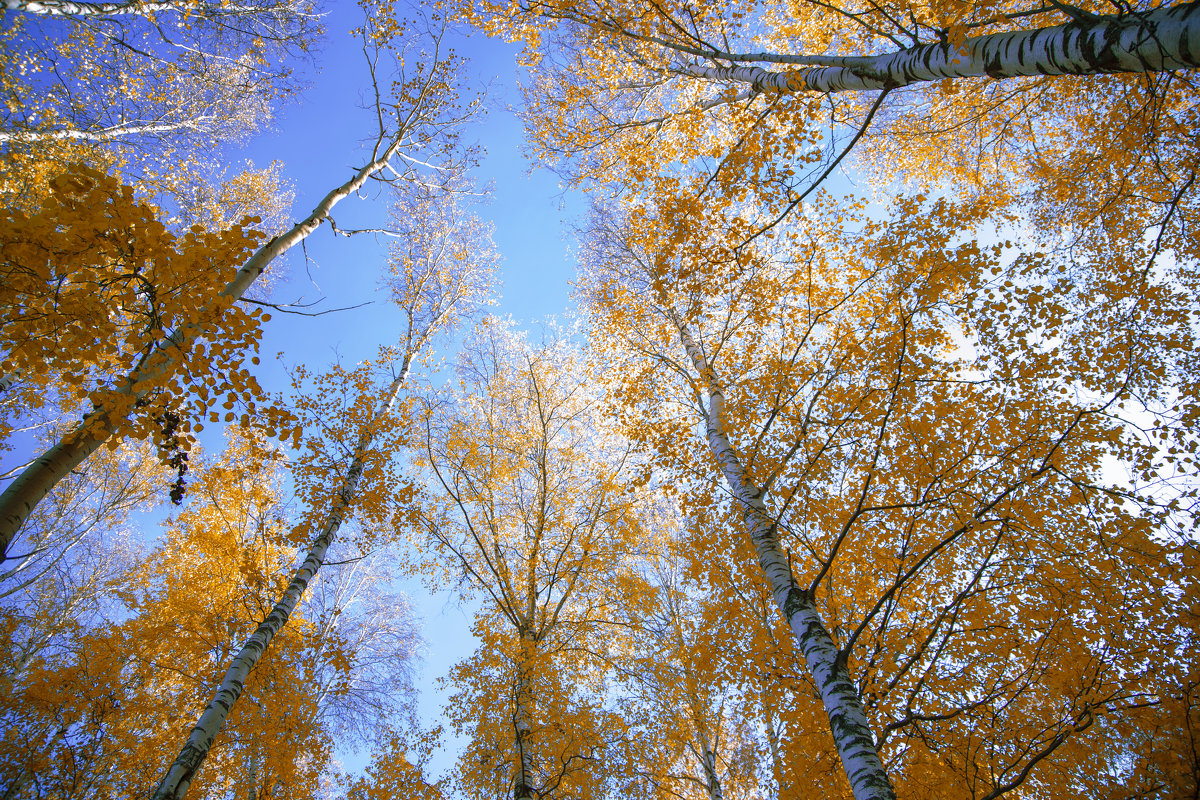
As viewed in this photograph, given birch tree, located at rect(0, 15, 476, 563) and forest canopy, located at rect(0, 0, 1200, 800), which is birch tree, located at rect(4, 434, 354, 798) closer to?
forest canopy, located at rect(0, 0, 1200, 800)

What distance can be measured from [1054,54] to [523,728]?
7536 millimetres

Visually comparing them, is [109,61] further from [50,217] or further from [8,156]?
[50,217]

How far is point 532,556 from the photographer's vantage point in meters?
7.41

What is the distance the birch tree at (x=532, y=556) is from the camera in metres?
6.38

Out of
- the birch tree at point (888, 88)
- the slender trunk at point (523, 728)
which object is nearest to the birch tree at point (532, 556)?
the slender trunk at point (523, 728)

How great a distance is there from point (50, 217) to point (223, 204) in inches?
506

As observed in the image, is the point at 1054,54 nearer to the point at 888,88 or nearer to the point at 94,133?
the point at 888,88

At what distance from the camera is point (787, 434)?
5379 mm

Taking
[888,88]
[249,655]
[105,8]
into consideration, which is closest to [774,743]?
[249,655]

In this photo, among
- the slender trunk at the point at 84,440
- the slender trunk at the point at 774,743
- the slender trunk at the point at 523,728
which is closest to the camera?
the slender trunk at the point at 84,440

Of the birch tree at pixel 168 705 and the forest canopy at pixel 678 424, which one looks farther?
the birch tree at pixel 168 705

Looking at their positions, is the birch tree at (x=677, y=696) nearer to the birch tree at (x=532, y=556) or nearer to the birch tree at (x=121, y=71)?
the birch tree at (x=532, y=556)

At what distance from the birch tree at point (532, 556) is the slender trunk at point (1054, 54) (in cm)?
592

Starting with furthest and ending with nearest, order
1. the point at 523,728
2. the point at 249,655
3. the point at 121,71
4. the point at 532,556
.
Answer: the point at 121,71
the point at 532,556
the point at 523,728
the point at 249,655
